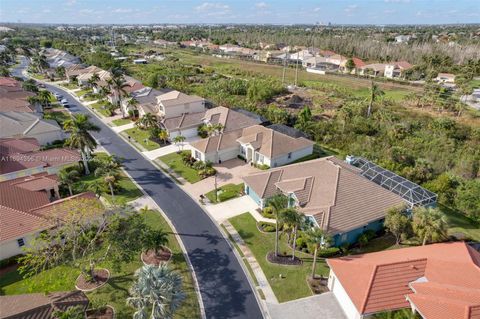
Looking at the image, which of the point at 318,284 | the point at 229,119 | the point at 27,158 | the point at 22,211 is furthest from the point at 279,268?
the point at 27,158

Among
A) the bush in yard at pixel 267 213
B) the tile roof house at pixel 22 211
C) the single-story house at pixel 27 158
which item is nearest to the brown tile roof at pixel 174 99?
the single-story house at pixel 27 158

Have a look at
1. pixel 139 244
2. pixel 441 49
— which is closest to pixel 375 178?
pixel 139 244

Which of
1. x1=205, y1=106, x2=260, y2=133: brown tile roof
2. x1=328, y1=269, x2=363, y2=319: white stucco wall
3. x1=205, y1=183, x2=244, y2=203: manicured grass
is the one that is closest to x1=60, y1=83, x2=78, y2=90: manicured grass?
x1=205, y1=106, x2=260, y2=133: brown tile roof

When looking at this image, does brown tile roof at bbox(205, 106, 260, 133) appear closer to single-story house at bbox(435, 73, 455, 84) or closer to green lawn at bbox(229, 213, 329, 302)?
green lawn at bbox(229, 213, 329, 302)

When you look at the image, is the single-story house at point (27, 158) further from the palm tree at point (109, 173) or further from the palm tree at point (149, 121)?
the palm tree at point (149, 121)

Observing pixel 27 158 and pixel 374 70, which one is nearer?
pixel 27 158

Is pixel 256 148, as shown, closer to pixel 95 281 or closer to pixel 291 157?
pixel 291 157
